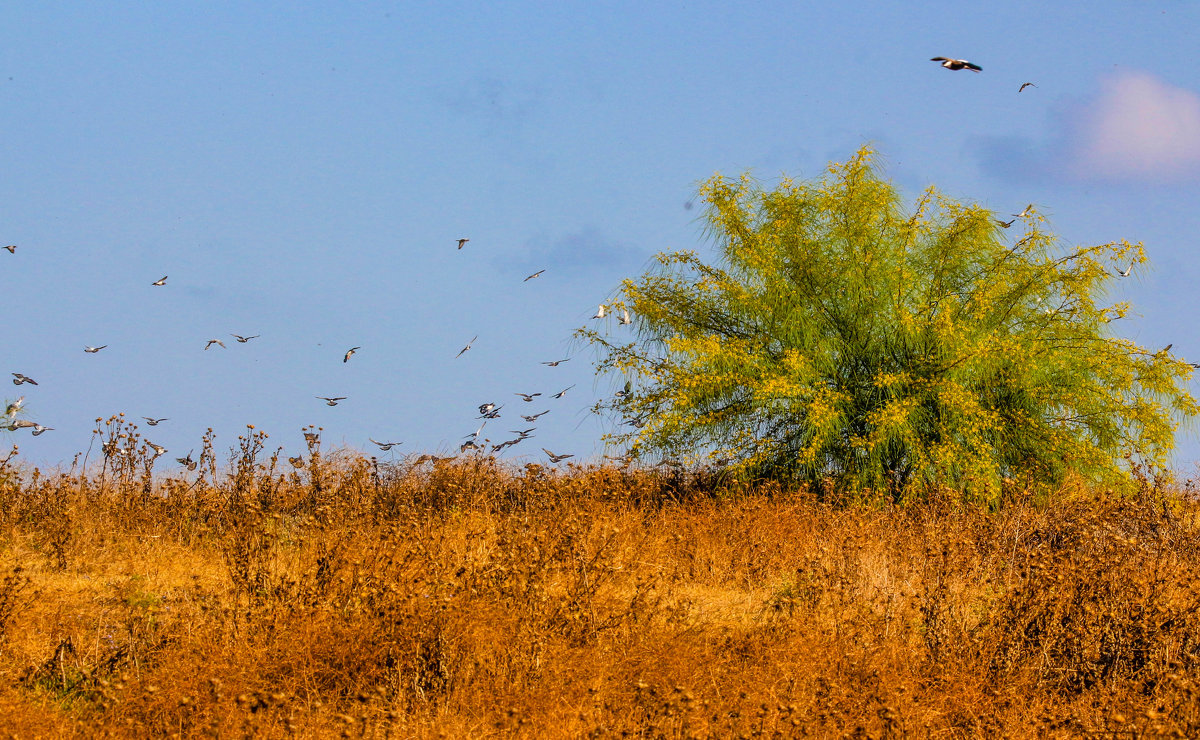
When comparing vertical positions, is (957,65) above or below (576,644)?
above

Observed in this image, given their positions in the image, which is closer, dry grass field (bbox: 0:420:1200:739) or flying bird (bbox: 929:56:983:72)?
dry grass field (bbox: 0:420:1200:739)

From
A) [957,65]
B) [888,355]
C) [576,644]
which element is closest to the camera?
[576,644]

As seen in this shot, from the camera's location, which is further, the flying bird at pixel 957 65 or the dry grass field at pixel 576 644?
the flying bird at pixel 957 65

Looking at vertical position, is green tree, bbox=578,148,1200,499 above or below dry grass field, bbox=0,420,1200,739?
above

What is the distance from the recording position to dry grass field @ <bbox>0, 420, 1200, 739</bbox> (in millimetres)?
4914

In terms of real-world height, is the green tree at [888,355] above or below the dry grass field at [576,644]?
above

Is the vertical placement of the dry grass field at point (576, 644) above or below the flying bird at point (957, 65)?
below

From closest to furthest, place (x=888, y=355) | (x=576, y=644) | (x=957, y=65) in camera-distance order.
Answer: (x=576, y=644) → (x=957, y=65) → (x=888, y=355)

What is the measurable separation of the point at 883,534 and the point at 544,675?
19.7 feet

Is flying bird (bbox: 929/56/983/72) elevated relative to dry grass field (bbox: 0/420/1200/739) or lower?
elevated

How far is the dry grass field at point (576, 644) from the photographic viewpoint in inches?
193

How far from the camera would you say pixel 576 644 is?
585 cm

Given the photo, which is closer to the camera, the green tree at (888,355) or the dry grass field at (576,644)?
the dry grass field at (576,644)

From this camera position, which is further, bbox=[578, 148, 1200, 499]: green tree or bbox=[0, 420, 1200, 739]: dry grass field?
bbox=[578, 148, 1200, 499]: green tree
